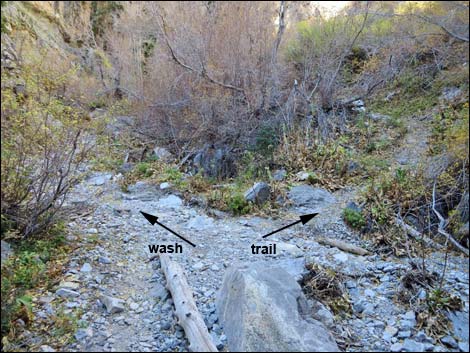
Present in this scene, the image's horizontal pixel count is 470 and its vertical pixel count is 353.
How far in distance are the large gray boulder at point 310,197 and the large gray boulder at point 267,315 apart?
2113mm

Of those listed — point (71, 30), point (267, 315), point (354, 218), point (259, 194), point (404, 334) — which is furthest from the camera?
point (71, 30)

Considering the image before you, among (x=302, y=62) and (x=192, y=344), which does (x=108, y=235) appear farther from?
(x=302, y=62)

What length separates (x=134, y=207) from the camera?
4.67 meters

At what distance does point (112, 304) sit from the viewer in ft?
8.26

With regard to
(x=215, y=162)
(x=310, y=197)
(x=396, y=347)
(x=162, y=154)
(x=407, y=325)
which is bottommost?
(x=396, y=347)

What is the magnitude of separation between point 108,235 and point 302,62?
19.1 feet

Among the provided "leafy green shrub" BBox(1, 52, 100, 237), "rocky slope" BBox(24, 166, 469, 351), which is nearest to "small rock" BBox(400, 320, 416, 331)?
"rocky slope" BBox(24, 166, 469, 351)

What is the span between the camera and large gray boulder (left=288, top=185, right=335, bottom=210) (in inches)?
179

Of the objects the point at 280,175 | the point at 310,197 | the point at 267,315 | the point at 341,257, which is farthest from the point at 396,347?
the point at 280,175

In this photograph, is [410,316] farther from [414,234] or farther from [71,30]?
[71,30]

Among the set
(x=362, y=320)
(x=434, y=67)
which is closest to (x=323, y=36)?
(x=434, y=67)

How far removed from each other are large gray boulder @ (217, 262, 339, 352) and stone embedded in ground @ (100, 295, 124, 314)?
76 cm

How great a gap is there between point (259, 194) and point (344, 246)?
1.44 metres

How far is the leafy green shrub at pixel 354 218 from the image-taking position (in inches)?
153
